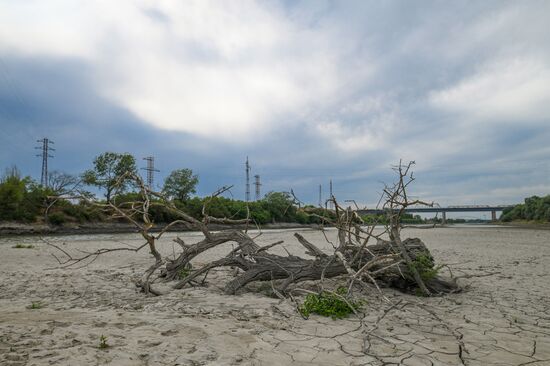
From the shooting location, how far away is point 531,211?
210 feet

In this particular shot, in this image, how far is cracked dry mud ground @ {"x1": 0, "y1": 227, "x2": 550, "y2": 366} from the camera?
10.2ft

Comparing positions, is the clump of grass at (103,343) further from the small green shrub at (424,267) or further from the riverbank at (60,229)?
the riverbank at (60,229)

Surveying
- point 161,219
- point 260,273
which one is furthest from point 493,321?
point 161,219

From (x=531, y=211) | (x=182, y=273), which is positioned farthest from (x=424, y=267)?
(x=531, y=211)

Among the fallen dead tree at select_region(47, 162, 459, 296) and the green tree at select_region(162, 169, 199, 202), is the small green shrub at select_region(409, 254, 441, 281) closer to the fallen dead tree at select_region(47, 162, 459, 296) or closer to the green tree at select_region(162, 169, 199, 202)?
the fallen dead tree at select_region(47, 162, 459, 296)

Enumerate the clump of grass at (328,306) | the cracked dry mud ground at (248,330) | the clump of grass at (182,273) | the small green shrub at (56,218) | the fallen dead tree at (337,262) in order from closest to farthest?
the cracked dry mud ground at (248,330) → the clump of grass at (328,306) → the fallen dead tree at (337,262) → the clump of grass at (182,273) → the small green shrub at (56,218)

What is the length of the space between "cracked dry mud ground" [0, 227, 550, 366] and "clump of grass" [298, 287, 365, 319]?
157mm

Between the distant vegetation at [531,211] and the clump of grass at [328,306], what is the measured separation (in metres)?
64.9

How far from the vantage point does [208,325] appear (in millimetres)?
3979

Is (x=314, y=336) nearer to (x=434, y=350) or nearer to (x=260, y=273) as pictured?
(x=434, y=350)

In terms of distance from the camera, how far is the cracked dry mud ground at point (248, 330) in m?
3.11

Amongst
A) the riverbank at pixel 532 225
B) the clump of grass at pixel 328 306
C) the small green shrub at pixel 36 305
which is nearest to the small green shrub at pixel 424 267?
the clump of grass at pixel 328 306

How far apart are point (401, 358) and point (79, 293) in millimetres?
5055

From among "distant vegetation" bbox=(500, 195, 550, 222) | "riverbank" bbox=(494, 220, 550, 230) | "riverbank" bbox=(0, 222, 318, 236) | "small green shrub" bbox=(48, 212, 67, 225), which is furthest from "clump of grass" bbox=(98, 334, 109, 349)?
"distant vegetation" bbox=(500, 195, 550, 222)
